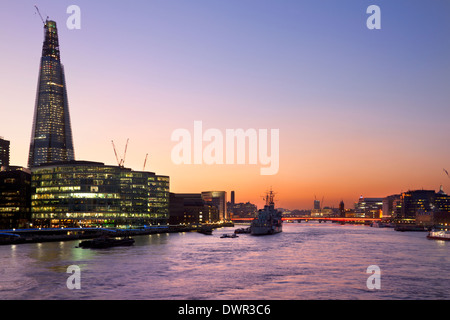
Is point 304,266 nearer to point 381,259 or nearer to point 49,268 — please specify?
point 381,259

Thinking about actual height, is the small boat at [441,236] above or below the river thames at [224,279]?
below

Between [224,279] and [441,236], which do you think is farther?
[441,236]

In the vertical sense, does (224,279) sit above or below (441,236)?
above

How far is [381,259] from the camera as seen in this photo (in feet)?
268

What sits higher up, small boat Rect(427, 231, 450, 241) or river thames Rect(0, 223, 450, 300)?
river thames Rect(0, 223, 450, 300)

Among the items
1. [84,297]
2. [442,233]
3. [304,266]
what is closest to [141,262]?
[304,266]

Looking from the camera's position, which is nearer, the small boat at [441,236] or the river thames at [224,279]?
the river thames at [224,279]

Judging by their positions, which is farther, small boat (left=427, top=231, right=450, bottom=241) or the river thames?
small boat (left=427, top=231, right=450, bottom=241)

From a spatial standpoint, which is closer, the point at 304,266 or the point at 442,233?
the point at 304,266

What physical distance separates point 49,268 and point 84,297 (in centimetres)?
2572
